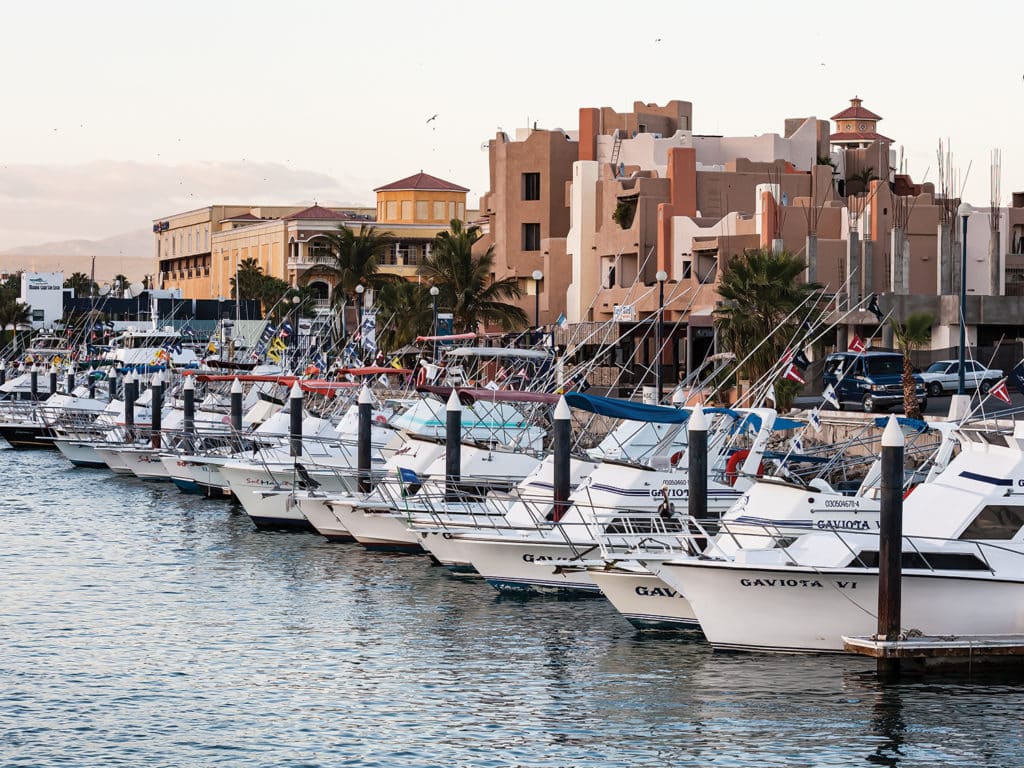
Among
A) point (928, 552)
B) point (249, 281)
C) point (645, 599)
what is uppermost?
point (249, 281)

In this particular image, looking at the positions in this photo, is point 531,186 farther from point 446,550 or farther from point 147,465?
point 446,550

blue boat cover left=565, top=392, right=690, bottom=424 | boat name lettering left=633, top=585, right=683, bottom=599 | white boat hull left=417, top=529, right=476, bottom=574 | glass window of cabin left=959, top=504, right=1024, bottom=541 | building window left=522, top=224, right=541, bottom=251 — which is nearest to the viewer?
glass window of cabin left=959, top=504, right=1024, bottom=541

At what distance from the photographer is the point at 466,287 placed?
8569cm

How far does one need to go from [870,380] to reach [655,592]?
2847cm

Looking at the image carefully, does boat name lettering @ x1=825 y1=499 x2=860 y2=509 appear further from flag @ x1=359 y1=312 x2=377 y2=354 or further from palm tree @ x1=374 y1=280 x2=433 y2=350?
palm tree @ x1=374 y1=280 x2=433 y2=350

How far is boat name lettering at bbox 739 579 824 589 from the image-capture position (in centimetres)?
2631

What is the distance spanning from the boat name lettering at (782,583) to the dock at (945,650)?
1060mm

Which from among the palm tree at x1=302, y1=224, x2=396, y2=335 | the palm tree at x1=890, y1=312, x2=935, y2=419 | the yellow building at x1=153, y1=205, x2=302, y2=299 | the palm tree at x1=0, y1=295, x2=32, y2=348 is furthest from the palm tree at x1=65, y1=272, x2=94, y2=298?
the palm tree at x1=890, y1=312, x2=935, y2=419

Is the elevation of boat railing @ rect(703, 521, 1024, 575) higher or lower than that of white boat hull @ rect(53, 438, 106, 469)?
higher

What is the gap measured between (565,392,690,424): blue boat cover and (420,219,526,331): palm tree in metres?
48.9

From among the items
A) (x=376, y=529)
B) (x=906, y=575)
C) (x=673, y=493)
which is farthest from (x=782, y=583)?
(x=376, y=529)

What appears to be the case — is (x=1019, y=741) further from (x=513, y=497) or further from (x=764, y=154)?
(x=764, y=154)

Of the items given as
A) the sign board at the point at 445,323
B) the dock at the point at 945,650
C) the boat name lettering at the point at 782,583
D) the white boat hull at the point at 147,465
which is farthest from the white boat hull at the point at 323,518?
the sign board at the point at 445,323

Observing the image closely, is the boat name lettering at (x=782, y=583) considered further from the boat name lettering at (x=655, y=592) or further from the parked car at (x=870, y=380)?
the parked car at (x=870, y=380)
